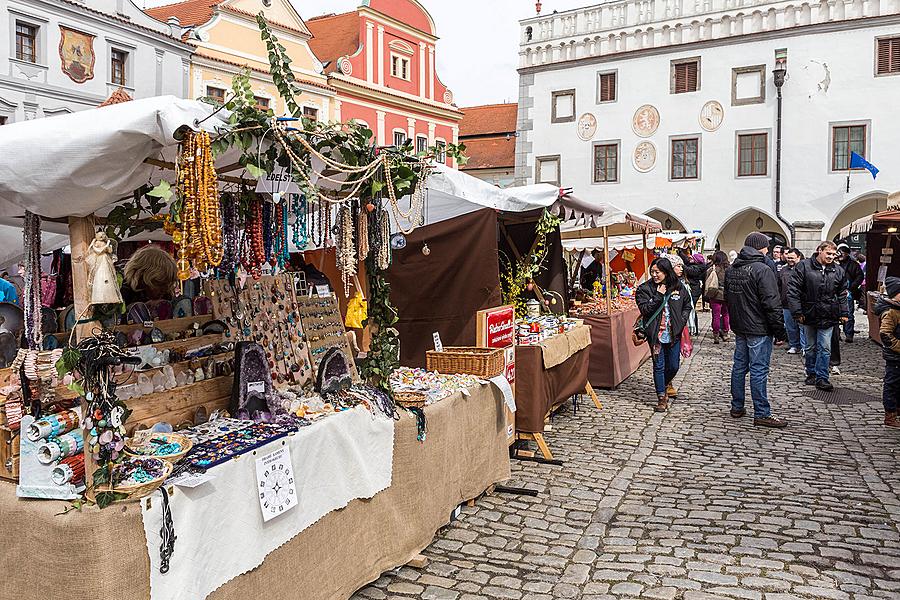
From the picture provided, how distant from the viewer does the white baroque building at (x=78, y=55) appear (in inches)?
607

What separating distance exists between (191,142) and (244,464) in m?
1.27

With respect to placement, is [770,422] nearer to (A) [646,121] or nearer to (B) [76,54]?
(B) [76,54]

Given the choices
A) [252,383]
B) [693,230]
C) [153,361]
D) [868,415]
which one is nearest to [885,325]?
[868,415]

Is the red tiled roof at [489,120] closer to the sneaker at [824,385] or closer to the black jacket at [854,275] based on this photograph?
the black jacket at [854,275]

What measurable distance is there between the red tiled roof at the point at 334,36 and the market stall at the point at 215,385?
22.7m

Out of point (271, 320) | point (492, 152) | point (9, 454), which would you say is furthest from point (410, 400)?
point (492, 152)

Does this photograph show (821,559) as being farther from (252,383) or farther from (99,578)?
(99,578)

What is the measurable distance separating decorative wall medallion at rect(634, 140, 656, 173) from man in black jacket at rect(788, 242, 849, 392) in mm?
15196

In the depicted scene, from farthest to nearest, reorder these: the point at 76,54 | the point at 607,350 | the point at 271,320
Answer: the point at 76,54 < the point at 607,350 < the point at 271,320

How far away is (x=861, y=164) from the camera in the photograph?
66.7ft

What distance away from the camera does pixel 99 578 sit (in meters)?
2.27

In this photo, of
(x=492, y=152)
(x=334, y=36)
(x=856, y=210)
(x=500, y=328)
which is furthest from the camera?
(x=492, y=152)

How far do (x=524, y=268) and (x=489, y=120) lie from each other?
28.2 meters

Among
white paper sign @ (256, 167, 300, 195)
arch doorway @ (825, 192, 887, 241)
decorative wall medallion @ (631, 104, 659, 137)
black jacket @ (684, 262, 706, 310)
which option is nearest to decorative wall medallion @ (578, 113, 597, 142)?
decorative wall medallion @ (631, 104, 659, 137)
